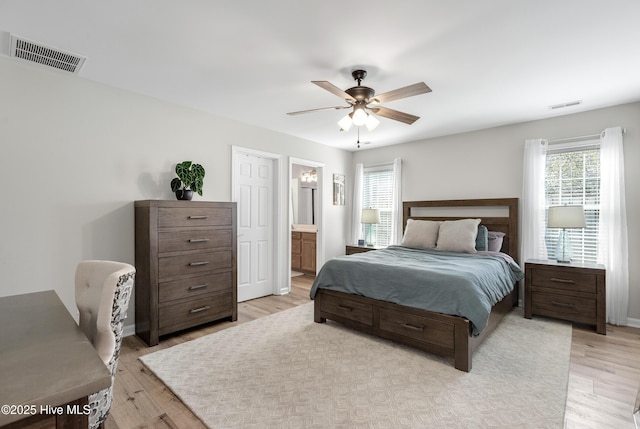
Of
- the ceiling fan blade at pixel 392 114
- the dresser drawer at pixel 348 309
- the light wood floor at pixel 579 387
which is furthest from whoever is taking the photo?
the dresser drawer at pixel 348 309

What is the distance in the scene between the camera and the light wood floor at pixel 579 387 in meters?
1.85

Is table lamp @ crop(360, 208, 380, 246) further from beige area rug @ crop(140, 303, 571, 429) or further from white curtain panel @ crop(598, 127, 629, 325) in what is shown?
A: white curtain panel @ crop(598, 127, 629, 325)

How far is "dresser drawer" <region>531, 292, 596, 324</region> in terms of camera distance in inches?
128

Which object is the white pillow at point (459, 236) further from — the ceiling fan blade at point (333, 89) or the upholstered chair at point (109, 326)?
the upholstered chair at point (109, 326)

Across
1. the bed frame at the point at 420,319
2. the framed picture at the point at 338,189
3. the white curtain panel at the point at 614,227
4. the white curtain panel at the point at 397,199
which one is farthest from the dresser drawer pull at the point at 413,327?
the framed picture at the point at 338,189

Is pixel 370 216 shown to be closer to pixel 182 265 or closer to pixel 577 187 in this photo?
pixel 577 187

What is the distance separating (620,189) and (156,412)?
16.0ft

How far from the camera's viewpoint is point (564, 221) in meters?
3.44

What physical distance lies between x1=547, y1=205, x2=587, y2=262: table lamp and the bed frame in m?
0.48

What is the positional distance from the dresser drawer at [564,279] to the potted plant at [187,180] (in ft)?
13.2

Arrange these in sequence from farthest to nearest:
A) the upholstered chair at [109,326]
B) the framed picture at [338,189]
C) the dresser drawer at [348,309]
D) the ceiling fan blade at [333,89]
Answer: the framed picture at [338,189]
the dresser drawer at [348,309]
the ceiling fan blade at [333,89]
the upholstered chair at [109,326]

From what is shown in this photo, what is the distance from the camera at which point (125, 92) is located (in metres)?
3.10

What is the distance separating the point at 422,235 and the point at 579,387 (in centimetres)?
230

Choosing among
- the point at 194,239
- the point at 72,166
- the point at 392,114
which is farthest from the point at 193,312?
the point at 392,114
